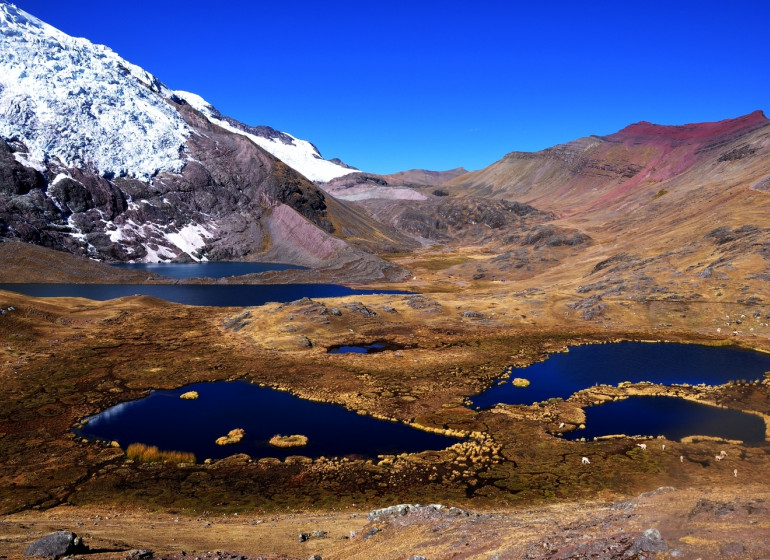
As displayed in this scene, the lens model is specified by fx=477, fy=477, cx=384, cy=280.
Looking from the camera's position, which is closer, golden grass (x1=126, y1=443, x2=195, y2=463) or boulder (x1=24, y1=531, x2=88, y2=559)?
boulder (x1=24, y1=531, x2=88, y2=559)

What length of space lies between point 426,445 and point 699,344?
57.8m

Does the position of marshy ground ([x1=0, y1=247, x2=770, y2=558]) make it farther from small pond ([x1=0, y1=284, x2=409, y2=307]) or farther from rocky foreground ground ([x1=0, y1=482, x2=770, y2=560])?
small pond ([x1=0, y1=284, x2=409, y2=307])

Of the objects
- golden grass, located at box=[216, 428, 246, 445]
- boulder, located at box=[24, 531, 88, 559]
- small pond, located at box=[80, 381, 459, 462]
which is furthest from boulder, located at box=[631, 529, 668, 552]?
golden grass, located at box=[216, 428, 246, 445]

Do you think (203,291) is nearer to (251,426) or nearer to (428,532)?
(251,426)

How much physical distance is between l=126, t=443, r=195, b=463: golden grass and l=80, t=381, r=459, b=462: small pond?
1.03 m

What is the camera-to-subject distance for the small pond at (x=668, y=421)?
44.2 meters

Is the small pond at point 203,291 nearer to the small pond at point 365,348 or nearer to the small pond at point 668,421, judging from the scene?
the small pond at point 365,348

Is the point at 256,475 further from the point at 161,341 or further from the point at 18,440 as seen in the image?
the point at 161,341

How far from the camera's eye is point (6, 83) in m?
196

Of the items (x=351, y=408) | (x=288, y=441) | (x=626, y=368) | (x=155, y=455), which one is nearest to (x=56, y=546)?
(x=155, y=455)

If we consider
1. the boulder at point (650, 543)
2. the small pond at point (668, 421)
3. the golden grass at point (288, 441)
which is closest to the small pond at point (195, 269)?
the golden grass at point (288, 441)

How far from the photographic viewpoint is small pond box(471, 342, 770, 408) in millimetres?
57281

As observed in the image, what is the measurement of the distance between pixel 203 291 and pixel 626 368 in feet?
383

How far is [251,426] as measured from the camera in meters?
47.1
